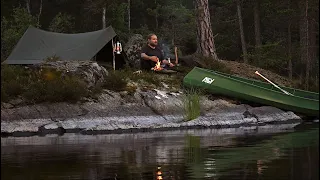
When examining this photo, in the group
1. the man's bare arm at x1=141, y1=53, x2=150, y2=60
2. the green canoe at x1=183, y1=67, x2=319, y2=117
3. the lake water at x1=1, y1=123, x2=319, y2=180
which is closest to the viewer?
the lake water at x1=1, y1=123, x2=319, y2=180

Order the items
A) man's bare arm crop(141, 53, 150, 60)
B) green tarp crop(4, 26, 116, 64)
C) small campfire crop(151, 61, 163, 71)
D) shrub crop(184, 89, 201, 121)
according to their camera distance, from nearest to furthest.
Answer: shrub crop(184, 89, 201, 121)
man's bare arm crop(141, 53, 150, 60)
small campfire crop(151, 61, 163, 71)
green tarp crop(4, 26, 116, 64)

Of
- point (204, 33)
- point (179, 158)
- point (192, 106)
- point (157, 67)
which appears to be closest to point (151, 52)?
point (157, 67)

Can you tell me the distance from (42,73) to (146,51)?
162 inches

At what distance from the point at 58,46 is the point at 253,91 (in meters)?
9.87

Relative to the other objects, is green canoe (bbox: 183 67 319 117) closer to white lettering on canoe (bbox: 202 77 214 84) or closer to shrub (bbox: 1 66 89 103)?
white lettering on canoe (bbox: 202 77 214 84)

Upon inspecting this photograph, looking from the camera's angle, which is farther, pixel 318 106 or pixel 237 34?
pixel 237 34

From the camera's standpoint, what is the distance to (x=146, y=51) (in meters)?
22.1

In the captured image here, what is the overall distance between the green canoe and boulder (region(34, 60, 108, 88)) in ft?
9.05

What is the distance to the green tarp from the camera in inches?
1004

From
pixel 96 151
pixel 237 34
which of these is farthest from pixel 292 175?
pixel 237 34

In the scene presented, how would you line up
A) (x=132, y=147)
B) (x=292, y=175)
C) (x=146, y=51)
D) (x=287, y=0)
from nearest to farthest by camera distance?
(x=292, y=175), (x=132, y=147), (x=146, y=51), (x=287, y=0)

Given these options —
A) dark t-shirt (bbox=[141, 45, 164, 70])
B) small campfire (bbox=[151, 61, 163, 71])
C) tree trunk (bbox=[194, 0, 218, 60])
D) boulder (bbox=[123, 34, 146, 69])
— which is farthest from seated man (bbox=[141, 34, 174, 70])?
tree trunk (bbox=[194, 0, 218, 60])

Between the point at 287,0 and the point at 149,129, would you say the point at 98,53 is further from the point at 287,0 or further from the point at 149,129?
the point at 287,0

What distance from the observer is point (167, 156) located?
10742mm
